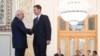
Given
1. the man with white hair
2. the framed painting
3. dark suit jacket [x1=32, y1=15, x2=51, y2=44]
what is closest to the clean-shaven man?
dark suit jacket [x1=32, y1=15, x2=51, y2=44]

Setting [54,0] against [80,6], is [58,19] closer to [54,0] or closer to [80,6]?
[54,0]

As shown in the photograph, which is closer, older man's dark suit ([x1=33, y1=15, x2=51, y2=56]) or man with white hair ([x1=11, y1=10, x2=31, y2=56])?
older man's dark suit ([x1=33, y1=15, x2=51, y2=56])

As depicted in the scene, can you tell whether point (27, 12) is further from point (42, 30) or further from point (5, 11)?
point (42, 30)

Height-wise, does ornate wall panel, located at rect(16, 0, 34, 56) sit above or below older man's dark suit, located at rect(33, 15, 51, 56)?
above

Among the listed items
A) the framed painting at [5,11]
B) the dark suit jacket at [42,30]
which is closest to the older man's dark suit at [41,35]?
the dark suit jacket at [42,30]

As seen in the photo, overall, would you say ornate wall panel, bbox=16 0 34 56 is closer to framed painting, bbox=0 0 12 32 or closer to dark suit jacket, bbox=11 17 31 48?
framed painting, bbox=0 0 12 32

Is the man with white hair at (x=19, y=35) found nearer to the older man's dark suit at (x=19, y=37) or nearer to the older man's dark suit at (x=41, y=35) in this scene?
the older man's dark suit at (x=19, y=37)

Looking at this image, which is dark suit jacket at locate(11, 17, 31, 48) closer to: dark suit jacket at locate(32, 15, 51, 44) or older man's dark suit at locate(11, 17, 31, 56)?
older man's dark suit at locate(11, 17, 31, 56)

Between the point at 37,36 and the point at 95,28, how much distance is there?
748 cm

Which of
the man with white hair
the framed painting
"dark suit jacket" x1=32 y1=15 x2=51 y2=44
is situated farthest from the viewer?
the framed painting

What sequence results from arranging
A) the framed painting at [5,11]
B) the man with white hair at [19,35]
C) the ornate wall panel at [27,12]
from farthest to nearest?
the ornate wall panel at [27,12], the framed painting at [5,11], the man with white hair at [19,35]

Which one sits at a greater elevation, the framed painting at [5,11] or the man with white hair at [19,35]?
the framed painting at [5,11]

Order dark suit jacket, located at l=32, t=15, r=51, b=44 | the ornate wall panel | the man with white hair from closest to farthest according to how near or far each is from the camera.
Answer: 1. dark suit jacket, located at l=32, t=15, r=51, b=44
2. the man with white hair
3. the ornate wall panel

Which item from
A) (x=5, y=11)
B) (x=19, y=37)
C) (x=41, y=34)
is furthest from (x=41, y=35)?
(x=5, y=11)
